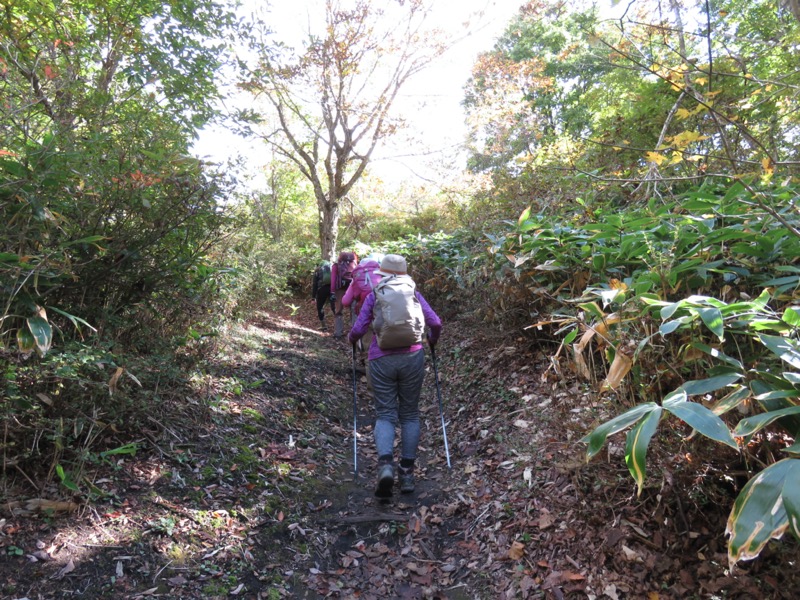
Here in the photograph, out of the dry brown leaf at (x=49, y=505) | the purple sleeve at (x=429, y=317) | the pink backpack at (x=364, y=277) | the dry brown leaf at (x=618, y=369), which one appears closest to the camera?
the dry brown leaf at (x=618, y=369)

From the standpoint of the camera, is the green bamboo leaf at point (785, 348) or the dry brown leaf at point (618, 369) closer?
the green bamboo leaf at point (785, 348)

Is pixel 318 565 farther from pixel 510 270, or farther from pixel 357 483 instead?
pixel 510 270

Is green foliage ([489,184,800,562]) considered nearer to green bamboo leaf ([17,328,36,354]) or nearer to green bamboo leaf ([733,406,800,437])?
green bamboo leaf ([733,406,800,437])

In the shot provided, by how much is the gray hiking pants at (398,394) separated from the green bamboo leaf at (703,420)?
2818 millimetres

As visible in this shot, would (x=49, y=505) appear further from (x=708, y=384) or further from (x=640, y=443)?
(x=708, y=384)

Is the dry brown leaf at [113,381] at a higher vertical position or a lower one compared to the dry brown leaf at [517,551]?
higher

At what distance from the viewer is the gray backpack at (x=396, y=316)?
4.29 metres

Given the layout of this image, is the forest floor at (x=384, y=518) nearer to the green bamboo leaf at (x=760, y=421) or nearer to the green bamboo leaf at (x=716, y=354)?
the green bamboo leaf at (x=716, y=354)

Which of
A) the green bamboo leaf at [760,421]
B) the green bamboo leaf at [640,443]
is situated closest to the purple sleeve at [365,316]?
the green bamboo leaf at [640,443]

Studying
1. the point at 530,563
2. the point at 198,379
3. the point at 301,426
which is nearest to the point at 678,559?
the point at 530,563

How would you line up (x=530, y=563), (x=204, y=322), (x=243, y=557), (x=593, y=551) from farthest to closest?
(x=204, y=322), (x=243, y=557), (x=530, y=563), (x=593, y=551)

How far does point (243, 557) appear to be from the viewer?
3188mm

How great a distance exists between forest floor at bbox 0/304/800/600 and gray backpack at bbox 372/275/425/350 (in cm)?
129

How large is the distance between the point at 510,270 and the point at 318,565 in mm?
3522
